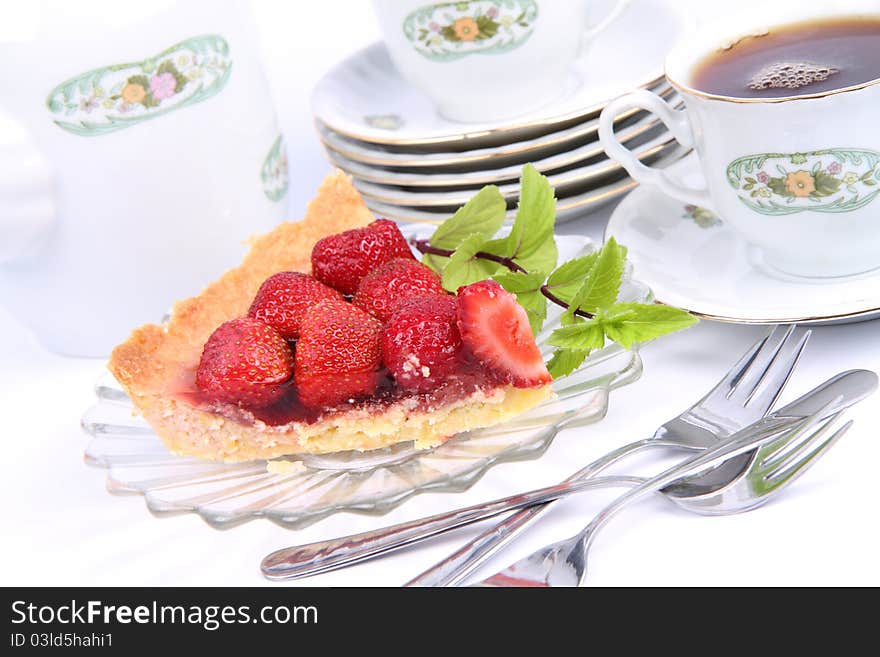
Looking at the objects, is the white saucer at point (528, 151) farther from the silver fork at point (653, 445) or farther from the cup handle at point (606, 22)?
the silver fork at point (653, 445)

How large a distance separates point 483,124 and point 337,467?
592mm

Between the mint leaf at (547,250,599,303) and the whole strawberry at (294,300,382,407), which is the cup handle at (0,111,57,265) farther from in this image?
the mint leaf at (547,250,599,303)

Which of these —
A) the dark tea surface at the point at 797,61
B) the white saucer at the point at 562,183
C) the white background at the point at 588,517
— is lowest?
the white background at the point at 588,517

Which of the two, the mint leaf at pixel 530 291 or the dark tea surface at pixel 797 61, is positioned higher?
the dark tea surface at pixel 797 61

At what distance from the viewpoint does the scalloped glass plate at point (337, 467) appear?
102 centimetres

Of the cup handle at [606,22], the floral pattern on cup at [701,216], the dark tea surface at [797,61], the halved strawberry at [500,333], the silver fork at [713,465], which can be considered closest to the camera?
the silver fork at [713,465]

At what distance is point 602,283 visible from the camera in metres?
1.11

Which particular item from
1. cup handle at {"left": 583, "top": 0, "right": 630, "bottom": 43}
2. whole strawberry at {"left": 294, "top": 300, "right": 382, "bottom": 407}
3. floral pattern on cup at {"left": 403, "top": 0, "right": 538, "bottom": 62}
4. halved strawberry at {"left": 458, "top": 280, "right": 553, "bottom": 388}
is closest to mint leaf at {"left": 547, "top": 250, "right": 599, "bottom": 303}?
halved strawberry at {"left": 458, "top": 280, "right": 553, "bottom": 388}

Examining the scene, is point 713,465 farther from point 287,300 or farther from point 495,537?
point 287,300

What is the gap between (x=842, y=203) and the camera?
3.84 feet

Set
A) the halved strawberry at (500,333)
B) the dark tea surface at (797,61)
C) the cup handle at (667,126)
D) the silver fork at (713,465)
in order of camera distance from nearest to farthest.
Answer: the silver fork at (713,465) < the halved strawberry at (500,333) < the dark tea surface at (797,61) < the cup handle at (667,126)

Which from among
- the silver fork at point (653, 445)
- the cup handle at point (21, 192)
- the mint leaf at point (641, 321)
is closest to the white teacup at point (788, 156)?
the silver fork at point (653, 445)

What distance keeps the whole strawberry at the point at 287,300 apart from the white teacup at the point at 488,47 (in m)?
0.48

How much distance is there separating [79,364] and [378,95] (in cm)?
66
